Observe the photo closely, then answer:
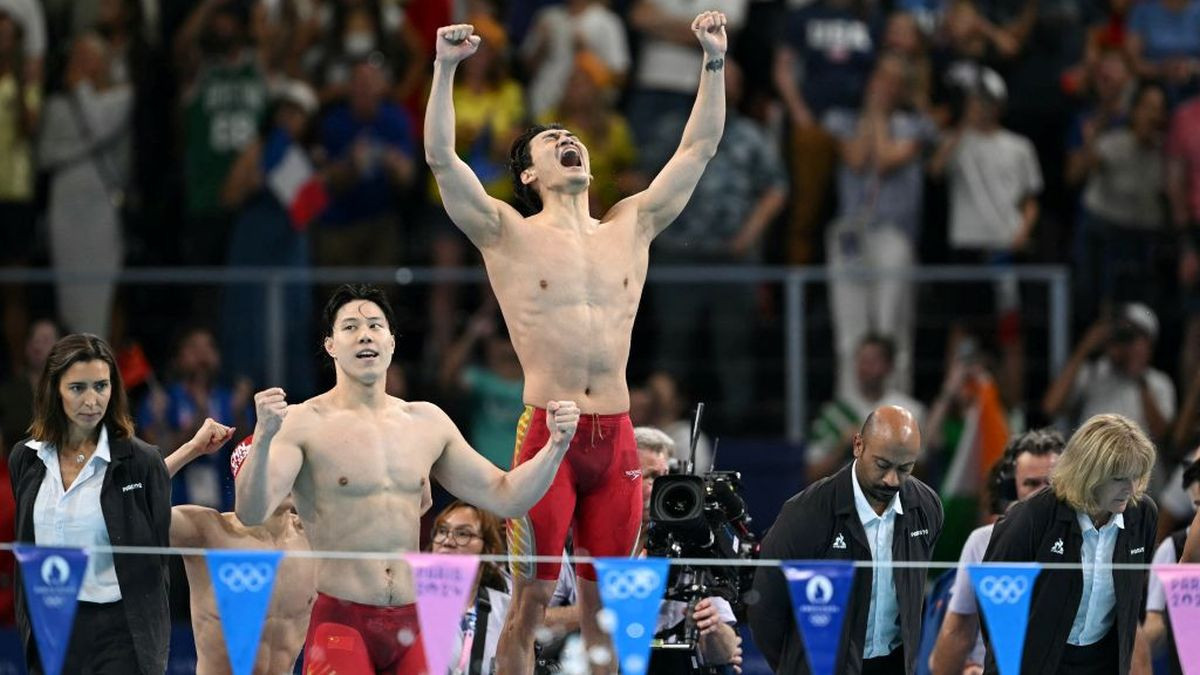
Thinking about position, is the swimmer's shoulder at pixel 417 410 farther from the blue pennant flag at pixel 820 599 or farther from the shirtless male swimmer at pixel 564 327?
the blue pennant flag at pixel 820 599

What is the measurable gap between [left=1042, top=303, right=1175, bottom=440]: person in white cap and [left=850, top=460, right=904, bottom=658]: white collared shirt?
4994 mm

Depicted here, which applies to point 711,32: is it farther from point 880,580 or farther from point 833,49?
point 833,49

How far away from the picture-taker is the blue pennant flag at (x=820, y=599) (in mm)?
8867

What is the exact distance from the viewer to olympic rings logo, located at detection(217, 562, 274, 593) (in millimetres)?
8695

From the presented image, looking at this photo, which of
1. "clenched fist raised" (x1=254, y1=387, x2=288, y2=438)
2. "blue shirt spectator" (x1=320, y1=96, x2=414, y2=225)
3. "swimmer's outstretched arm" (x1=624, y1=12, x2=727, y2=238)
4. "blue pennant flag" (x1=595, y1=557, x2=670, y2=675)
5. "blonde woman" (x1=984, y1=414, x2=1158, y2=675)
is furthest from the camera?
"blue shirt spectator" (x1=320, y1=96, x2=414, y2=225)

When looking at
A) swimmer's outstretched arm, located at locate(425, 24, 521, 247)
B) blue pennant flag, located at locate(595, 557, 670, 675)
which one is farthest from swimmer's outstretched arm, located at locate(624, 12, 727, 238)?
blue pennant flag, located at locate(595, 557, 670, 675)

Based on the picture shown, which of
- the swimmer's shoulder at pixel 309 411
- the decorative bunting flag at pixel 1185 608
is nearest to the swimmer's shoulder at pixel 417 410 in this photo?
the swimmer's shoulder at pixel 309 411

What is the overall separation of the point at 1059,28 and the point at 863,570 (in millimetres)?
7252

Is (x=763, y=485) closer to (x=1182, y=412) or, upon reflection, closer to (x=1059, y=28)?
(x=1182, y=412)

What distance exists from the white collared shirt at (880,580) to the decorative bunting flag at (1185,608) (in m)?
1.07

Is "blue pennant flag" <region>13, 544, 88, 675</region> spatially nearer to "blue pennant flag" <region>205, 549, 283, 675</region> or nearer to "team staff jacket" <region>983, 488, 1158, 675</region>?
"blue pennant flag" <region>205, 549, 283, 675</region>

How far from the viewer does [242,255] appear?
14.9m

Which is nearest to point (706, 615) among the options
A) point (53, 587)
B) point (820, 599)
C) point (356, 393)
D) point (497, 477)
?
point (820, 599)

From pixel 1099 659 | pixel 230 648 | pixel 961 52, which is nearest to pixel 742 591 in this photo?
pixel 1099 659
